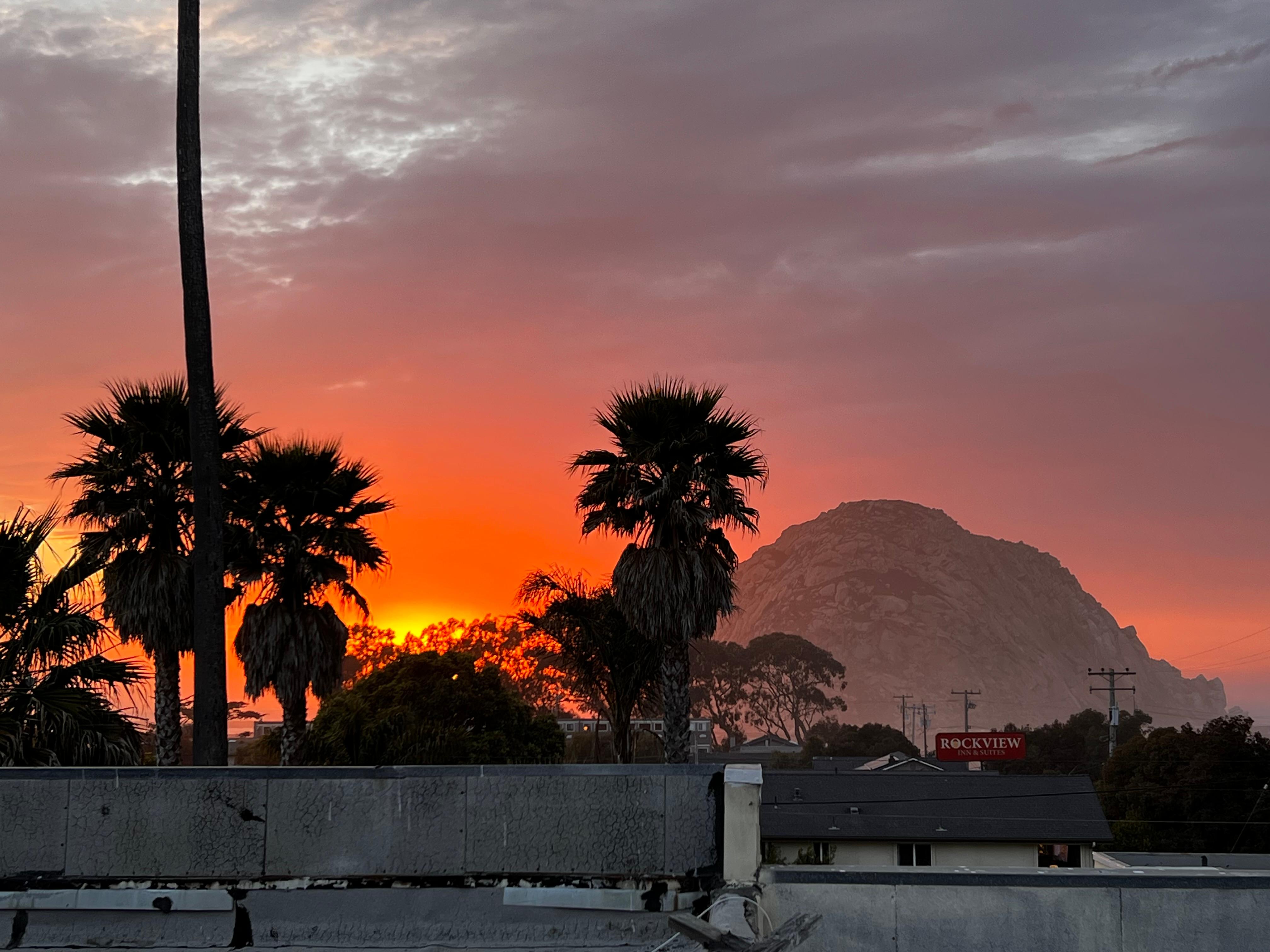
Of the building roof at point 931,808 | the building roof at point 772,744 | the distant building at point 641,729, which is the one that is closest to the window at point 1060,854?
Answer: the building roof at point 931,808

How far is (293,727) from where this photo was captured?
26.8 m

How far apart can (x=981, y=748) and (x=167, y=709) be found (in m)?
81.6

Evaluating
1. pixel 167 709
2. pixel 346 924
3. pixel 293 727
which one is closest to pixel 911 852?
pixel 293 727

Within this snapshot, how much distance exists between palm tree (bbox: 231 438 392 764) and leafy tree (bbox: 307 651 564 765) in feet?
25.4

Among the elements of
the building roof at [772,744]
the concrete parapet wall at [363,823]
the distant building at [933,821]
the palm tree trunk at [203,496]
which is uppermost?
the palm tree trunk at [203,496]

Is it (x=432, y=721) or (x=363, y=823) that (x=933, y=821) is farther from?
(x=363, y=823)

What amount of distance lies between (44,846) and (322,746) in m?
29.8

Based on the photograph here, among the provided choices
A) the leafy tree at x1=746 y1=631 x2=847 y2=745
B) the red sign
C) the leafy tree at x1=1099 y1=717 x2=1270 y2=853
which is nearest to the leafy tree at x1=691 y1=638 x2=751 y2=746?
the leafy tree at x1=746 y1=631 x2=847 y2=745

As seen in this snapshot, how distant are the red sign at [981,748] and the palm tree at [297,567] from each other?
7476 cm

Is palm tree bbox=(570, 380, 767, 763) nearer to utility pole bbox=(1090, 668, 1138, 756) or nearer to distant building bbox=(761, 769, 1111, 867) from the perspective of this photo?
distant building bbox=(761, 769, 1111, 867)

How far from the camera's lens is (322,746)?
36781 millimetres

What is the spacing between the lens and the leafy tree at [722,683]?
17262 cm

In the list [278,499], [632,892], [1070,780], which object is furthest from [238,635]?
[1070,780]

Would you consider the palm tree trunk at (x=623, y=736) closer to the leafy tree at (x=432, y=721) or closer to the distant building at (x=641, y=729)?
the leafy tree at (x=432, y=721)
